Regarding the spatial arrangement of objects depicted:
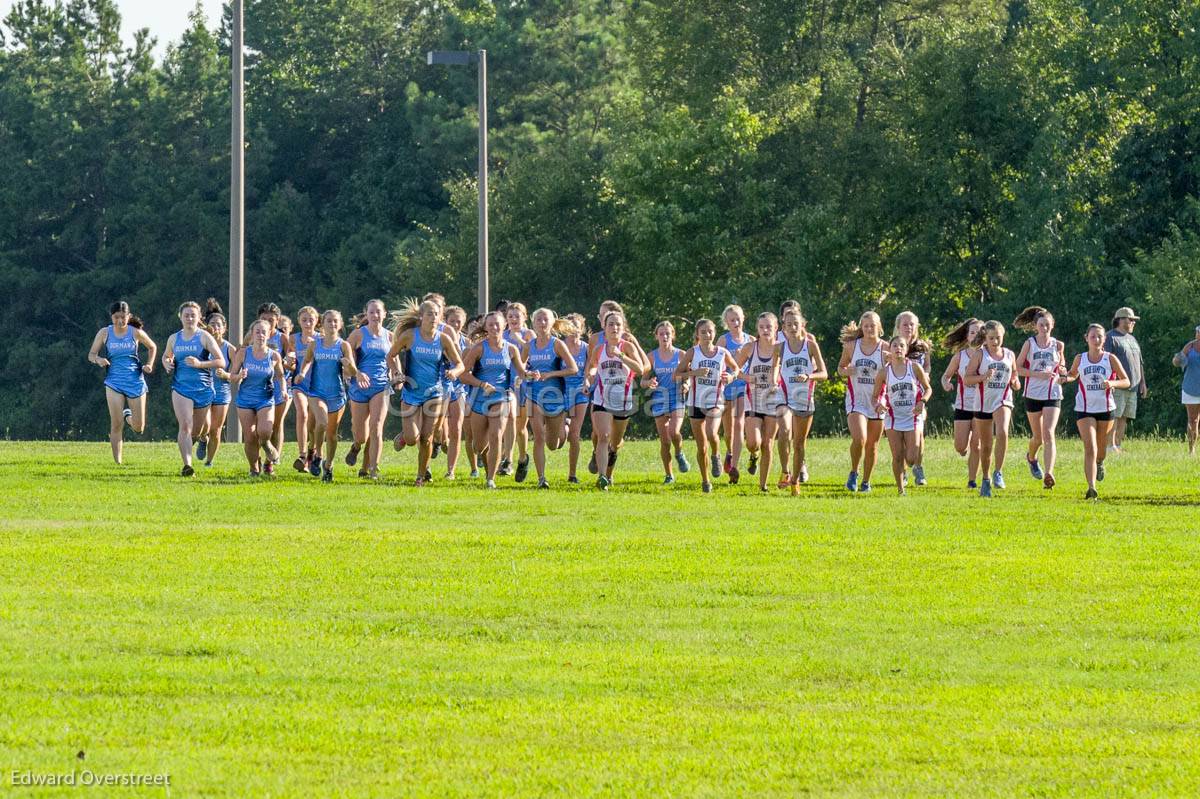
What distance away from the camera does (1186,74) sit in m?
45.8

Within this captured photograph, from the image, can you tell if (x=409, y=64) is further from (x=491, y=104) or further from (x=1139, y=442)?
(x=1139, y=442)

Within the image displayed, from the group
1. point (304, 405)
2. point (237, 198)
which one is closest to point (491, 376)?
point (304, 405)

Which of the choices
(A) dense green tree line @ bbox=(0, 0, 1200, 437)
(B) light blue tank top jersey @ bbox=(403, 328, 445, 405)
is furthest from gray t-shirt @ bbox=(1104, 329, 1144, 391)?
(A) dense green tree line @ bbox=(0, 0, 1200, 437)

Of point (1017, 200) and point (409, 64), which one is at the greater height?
point (409, 64)

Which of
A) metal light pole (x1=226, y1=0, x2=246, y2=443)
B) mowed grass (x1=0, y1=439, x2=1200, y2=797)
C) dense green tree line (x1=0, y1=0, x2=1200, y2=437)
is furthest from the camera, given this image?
dense green tree line (x1=0, y1=0, x2=1200, y2=437)

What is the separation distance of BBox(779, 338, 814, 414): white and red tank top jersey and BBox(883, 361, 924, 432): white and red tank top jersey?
870 mm

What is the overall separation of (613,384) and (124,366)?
597 centimetres

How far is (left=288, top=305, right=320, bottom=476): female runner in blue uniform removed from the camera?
2311cm

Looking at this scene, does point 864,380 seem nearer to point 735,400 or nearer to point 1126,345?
point 735,400

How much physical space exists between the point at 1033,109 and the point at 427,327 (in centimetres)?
2993

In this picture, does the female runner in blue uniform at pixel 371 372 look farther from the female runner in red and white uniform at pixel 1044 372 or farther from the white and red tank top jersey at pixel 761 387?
the female runner in red and white uniform at pixel 1044 372

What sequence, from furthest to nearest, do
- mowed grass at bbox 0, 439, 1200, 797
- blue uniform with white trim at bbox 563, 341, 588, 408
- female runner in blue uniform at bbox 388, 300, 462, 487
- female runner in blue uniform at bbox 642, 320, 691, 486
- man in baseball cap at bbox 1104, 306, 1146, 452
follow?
man in baseball cap at bbox 1104, 306, 1146, 452
blue uniform with white trim at bbox 563, 341, 588, 408
female runner in blue uniform at bbox 642, 320, 691, 486
female runner in blue uniform at bbox 388, 300, 462, 487
mowed grass at bbox 0, 439, 1200, 797

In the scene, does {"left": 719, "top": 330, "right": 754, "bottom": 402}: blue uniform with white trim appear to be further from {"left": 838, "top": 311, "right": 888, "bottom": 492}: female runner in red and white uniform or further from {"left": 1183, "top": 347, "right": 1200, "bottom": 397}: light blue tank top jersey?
{"left": 1183, "top": 347, "right": 1200, "bottom": 397}: light blue tank top jersey

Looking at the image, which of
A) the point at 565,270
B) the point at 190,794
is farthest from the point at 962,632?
the point at 565,270
